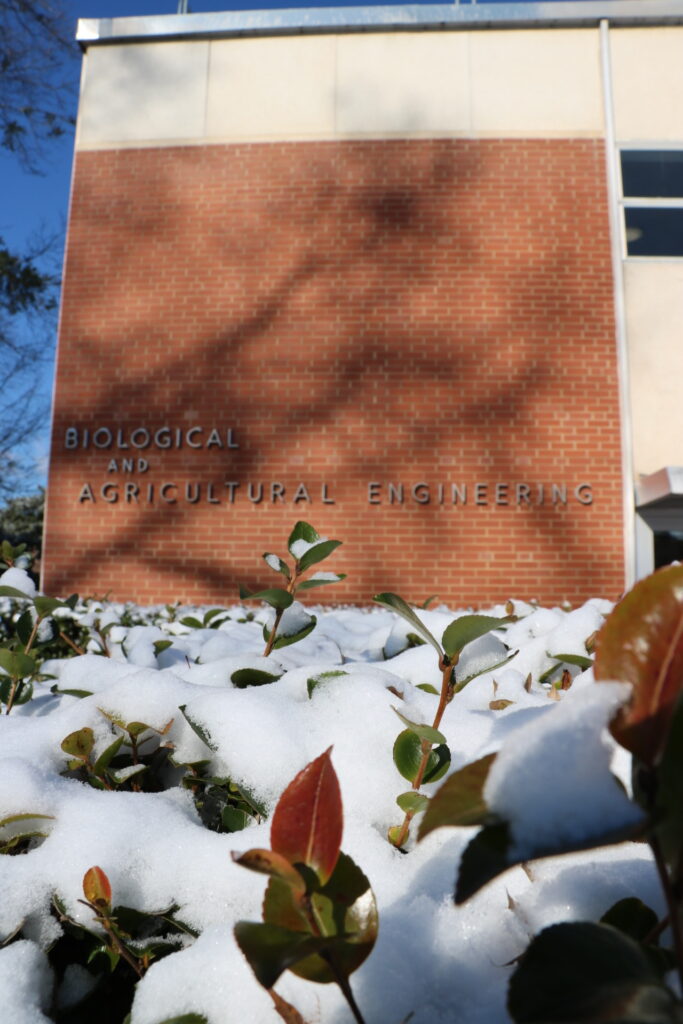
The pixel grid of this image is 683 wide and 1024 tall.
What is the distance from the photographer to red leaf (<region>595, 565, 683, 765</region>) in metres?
0.29

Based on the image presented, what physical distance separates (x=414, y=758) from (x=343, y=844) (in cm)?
10

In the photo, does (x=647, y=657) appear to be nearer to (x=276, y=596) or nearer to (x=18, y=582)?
(x=276, y=596)

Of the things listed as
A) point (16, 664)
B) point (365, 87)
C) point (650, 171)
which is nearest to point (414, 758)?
point (16, 664)

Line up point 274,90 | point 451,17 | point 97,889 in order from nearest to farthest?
point 97,889 → point 451,17 → point 274,90

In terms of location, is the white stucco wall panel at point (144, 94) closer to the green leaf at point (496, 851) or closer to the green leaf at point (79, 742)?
the green leaf at point (79, 742)

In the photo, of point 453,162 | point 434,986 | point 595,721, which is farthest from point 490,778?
point 453,162

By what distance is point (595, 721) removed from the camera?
286 mm

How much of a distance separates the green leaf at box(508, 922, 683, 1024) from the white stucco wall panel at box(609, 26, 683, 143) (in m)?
8.40

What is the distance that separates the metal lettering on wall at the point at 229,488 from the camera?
6973mm

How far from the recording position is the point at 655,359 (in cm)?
706

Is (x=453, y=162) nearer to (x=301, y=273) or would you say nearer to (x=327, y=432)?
(x=301, y=273)

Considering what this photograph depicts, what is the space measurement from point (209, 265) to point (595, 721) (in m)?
7.77

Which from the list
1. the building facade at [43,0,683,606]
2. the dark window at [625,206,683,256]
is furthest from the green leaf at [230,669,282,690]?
the dark window at [625,206,683,256]

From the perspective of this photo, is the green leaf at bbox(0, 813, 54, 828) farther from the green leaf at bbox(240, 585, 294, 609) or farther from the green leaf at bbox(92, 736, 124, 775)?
the green leaf at bbox(240, 585, 294, 609)
